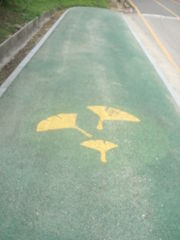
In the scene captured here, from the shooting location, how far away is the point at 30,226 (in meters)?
3.32

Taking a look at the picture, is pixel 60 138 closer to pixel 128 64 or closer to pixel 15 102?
pixel 15 102

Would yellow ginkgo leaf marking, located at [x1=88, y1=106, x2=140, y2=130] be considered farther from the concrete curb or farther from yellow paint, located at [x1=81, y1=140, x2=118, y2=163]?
the concrete curb

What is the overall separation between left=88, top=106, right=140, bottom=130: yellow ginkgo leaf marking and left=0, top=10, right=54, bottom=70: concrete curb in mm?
3827

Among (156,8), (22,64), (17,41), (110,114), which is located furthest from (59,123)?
(156,8)

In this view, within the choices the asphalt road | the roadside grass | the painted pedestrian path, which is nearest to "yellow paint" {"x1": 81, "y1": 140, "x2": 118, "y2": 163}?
the painted pedestrian path

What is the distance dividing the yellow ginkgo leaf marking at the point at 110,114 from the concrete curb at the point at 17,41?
3827 mm

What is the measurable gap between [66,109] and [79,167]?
2.05 meters

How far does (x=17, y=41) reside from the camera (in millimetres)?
10273

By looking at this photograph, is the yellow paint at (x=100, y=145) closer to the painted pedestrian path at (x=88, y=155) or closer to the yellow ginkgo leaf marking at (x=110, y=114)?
the painted pedestrian path at (x=88, y=155)

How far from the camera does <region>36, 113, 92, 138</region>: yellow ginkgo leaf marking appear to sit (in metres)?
5.34

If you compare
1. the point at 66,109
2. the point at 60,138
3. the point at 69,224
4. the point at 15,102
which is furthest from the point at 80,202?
the point at 15,102

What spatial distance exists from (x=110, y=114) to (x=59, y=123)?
114 centimetres

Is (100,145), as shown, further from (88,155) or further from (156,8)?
(156,8)

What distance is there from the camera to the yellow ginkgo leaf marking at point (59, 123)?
534cm
